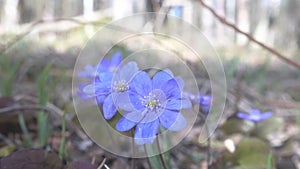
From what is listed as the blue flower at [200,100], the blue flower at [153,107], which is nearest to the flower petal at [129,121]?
the blue flower at [153,107]

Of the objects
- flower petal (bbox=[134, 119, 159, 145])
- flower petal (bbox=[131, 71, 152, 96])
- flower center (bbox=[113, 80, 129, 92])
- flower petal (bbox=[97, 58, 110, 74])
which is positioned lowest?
flower petal (bbox=[134, 119, 159, 145])

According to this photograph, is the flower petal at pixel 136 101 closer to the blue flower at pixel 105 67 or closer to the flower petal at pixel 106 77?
the flower petal at pixel 106 77

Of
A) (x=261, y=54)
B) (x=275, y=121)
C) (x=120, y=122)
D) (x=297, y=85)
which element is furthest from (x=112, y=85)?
(x=261, y=54)

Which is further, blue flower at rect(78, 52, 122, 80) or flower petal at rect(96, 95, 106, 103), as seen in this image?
blue flower at rect(78, 52, 122, 80)

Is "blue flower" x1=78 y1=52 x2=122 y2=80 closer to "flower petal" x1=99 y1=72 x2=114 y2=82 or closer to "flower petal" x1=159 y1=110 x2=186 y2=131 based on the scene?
"flower petal" x1=99 y1=72 x2=114 y2=82

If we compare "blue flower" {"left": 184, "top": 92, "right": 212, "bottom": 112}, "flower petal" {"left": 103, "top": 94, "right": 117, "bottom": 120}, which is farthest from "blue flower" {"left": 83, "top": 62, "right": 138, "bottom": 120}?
"blue flower" {"left": 184, "top": 92, "right": 212, "bottom": 112}

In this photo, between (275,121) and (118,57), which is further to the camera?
(275,121)

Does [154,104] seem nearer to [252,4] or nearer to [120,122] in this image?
[120,122]
